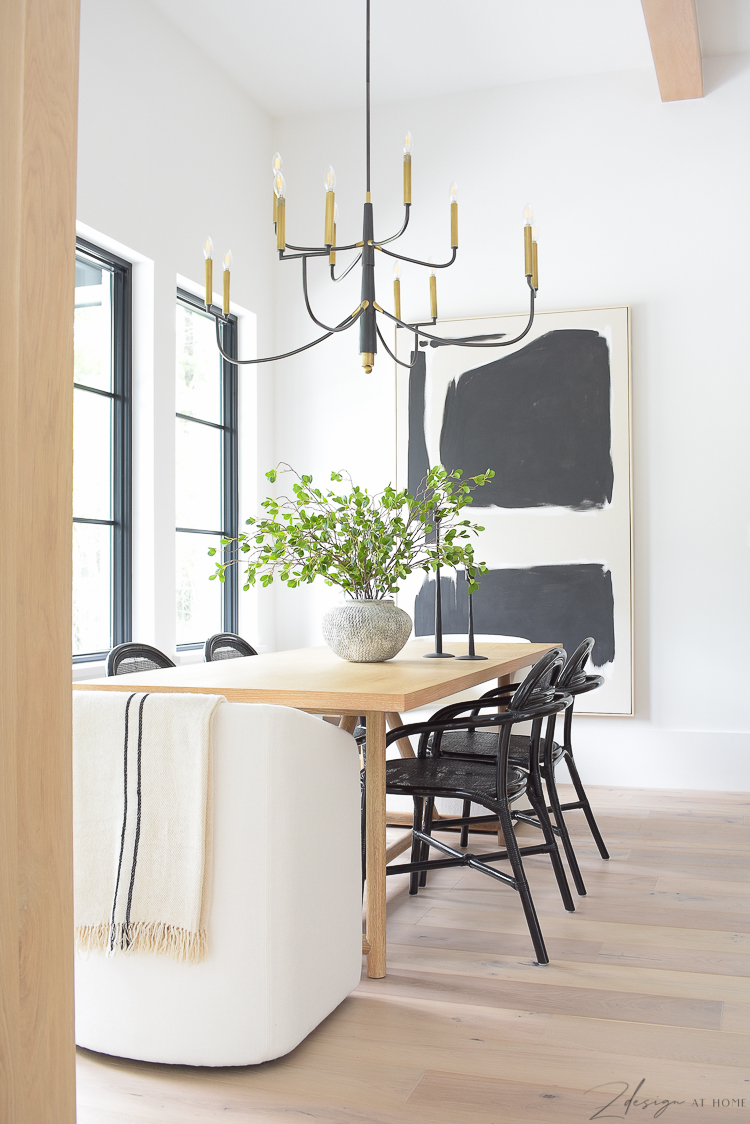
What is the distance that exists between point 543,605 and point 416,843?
2177mm

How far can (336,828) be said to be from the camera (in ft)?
6.86

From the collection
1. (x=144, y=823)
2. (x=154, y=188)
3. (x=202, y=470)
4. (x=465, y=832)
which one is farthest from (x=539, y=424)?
(x=144, y=823)

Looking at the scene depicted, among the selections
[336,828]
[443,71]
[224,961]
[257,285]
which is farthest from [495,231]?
[224,961]

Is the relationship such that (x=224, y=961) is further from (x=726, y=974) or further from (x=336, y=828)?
(x=726, y=974)

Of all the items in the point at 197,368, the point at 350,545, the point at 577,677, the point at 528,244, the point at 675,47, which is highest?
the point at 675,47

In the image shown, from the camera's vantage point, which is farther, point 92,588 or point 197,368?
point 197,368

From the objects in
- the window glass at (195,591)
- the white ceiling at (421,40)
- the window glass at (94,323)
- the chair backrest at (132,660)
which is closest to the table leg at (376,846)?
the chair backrest at (132,660)

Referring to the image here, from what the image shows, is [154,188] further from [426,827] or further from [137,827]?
[137,827]

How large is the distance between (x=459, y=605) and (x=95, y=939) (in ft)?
10.9

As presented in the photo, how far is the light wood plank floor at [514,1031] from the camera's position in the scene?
1.73 m

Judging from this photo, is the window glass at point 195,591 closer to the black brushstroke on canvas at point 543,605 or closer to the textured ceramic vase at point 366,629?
the black brushstroke on canvas at point 543,605

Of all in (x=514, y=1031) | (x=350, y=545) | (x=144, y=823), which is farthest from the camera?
(x=350, y=545)

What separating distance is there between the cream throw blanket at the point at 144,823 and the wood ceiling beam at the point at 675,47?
3.59 m

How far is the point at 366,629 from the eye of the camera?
114 inches
